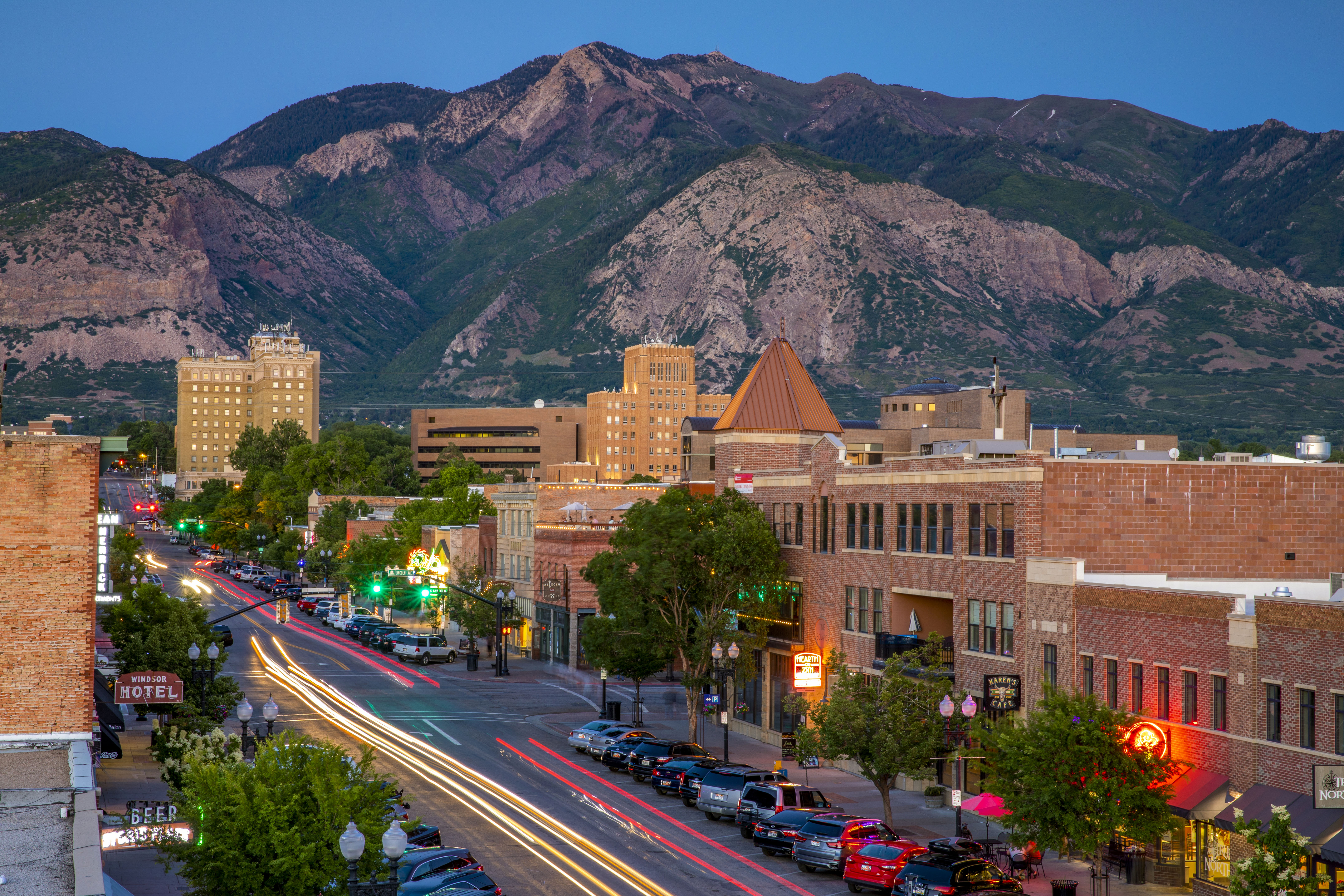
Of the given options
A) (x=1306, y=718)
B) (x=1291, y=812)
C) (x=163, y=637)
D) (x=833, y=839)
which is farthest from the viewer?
(x=163, y=637)

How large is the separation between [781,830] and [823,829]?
6.06 feet

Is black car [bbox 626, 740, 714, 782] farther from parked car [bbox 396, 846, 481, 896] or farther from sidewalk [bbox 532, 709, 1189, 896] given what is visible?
parked car [bbox 396, 846, 481, 896]

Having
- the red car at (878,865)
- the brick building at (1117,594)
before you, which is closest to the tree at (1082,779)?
the brick building at (1117,594)

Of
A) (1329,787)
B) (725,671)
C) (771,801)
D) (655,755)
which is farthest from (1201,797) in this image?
(655,755)

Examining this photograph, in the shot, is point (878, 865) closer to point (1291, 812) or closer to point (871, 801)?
point (1291, 812)

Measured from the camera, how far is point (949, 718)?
45.0 m

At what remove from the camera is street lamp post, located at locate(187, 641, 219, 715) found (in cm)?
5053

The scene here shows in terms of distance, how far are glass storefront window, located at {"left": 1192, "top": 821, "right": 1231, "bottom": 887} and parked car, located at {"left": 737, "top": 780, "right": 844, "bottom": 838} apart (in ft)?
36.5

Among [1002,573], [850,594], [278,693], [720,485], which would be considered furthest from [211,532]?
[1002,573]

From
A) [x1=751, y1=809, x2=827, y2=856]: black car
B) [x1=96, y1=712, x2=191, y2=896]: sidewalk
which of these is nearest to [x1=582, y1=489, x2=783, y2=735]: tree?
[x1=751, y1=809, x2=827, y2=856]: black car

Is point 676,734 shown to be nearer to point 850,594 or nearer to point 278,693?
point 850,594

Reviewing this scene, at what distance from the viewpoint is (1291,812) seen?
108 feet

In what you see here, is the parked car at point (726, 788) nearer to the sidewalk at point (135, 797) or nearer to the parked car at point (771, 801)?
the parked car at point (771, 801)

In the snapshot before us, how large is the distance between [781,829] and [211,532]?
171264 millimetres
